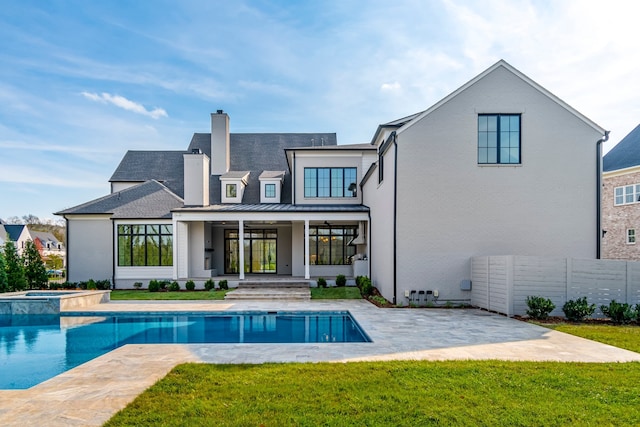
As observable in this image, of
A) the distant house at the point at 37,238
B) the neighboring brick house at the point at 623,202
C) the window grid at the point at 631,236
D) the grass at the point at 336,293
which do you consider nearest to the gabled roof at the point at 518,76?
the grass at the point at 336,293

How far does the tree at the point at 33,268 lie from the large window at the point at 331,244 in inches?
517

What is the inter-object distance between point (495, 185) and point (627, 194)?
15455 mm

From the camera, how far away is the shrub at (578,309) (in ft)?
31.3

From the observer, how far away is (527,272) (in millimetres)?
10086

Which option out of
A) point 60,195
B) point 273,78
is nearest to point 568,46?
point 273,78

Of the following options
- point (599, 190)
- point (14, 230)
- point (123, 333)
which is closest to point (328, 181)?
point (599, 190)

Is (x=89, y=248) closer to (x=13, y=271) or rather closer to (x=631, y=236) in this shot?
(x=13, y=271)

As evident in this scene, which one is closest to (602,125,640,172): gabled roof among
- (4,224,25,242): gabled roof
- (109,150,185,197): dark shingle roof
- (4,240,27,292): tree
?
(109,150,185,197): dark shingle roof

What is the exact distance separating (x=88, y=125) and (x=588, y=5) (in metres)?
22.4

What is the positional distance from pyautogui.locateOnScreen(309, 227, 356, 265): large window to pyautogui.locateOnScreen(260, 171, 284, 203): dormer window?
9.11 ft

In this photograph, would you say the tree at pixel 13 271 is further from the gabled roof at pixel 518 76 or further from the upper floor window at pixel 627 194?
the upper floor window at pixel 627 194

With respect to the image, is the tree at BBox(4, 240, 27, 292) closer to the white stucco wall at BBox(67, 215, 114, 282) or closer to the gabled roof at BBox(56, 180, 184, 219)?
the white stucco wall at BBox(67, 215, 114, 282)

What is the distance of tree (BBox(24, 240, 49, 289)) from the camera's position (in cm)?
1686

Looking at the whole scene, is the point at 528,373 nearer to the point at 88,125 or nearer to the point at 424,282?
the point at 424,282
